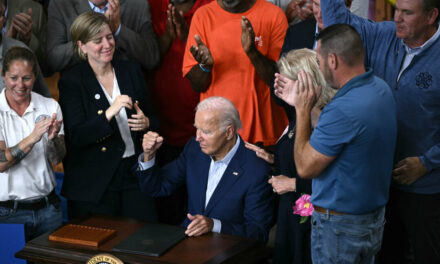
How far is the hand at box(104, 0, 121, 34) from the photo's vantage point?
383 cm

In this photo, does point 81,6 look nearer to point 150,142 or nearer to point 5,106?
point 5,106

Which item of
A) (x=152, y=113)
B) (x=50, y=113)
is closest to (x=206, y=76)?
(x=152, y=113)

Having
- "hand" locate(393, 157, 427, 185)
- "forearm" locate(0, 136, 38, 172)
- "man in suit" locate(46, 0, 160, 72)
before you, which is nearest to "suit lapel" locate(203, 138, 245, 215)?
"hand" locate(393, 157, 427, 185)

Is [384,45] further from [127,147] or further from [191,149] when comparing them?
[127,147]

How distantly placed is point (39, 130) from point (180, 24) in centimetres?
124

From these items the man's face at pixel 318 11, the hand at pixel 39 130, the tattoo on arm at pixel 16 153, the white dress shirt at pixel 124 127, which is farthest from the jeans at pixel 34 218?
the man's face at pixel 318 11

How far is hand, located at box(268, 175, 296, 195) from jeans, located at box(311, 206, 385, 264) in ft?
1.30

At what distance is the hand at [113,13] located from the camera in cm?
383

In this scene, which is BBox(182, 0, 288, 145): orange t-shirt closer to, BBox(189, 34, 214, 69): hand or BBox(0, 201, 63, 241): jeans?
BBox(189, 34, 214, 69): hand

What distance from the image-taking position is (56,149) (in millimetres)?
3486

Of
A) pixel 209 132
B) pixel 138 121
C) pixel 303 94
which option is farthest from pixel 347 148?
pixel 138 121

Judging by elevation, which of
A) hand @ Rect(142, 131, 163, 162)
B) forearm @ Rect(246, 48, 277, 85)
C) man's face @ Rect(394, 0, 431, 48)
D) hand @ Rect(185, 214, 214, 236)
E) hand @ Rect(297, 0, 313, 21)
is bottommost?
hand @ Rect(185, 214, 214, 236)

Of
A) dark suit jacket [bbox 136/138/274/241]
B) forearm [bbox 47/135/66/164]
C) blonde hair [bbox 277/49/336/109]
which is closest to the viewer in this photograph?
blonde hair [bbox 277/49/336/109]

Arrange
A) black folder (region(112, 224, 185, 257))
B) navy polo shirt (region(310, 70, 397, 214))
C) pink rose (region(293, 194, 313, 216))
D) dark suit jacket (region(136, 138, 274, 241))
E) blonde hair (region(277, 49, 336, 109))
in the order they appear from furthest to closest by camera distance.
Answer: dark suit jacket (region(136, 138, 274, 241))
pink rose (region(293, 194, 313, 216))
blonde hair (region(277, 49, 336, 109))
black folder (region(112, 224, 185, 257))
navy polo shirt (region(310, 70, 397, 214))
